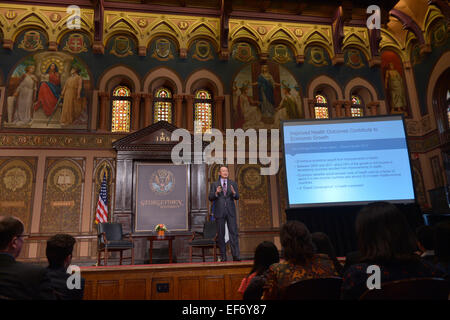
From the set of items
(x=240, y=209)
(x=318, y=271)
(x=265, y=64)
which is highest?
(x=265, y=64)

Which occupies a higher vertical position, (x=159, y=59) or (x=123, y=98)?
(x=159, y=59)

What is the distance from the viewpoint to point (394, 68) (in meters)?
11.5

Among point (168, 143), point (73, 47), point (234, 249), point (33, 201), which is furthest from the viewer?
point (73, 47)

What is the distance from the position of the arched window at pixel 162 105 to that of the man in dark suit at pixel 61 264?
8.03m

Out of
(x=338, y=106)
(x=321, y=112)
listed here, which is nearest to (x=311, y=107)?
(x=321, y=112)

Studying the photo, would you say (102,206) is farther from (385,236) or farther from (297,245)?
(385,236)

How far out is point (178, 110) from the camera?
32.9ft

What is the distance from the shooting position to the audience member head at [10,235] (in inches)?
74.9

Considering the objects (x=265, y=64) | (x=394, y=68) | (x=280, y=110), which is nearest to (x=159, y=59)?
(x=265, y=64)

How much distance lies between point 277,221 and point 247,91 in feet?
12.8

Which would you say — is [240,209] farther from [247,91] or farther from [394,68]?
[394,68]

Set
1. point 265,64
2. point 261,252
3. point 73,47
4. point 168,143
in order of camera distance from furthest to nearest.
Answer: point 265,64
point 73,47
point 168,143
point 261,252

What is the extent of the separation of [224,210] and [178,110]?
480 centimetres

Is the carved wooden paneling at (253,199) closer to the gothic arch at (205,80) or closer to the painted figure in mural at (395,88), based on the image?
the gothic arch at (205,80)
